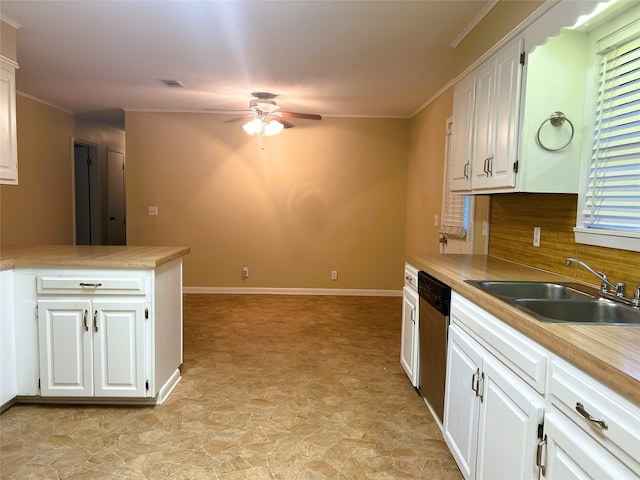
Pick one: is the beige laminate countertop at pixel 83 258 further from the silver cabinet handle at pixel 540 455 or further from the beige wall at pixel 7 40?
the silver cabinet handle at pixel 540 455

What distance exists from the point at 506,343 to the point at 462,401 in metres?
0.57

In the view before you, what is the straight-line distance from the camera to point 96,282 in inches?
96.7

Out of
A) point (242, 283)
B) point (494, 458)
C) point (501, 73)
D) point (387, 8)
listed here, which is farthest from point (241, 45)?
point (242, 283)

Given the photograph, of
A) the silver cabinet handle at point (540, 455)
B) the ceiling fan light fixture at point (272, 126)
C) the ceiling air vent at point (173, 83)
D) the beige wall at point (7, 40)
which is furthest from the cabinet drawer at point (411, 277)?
the beige wall at point (7, 40)

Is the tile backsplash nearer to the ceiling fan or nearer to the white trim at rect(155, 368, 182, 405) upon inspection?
the ceiling fan

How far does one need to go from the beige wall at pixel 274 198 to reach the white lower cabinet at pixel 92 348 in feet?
10.7

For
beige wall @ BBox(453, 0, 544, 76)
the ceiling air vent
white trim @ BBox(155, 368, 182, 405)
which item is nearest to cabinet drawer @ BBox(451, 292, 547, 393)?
beige wall @ BBox(453, 0, 544, 76)

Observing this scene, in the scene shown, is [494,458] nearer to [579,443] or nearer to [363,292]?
[579,443]

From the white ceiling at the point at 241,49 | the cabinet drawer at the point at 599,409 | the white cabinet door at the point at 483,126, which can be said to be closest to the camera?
the cabinet drawer at the point at 599,409

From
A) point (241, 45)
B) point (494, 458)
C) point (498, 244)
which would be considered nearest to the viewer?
point (494, 458)

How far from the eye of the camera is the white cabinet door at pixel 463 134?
8.66ft

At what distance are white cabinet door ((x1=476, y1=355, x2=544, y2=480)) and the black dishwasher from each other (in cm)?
54

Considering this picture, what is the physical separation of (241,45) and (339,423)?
2772 millimetres

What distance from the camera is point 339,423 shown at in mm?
2453
